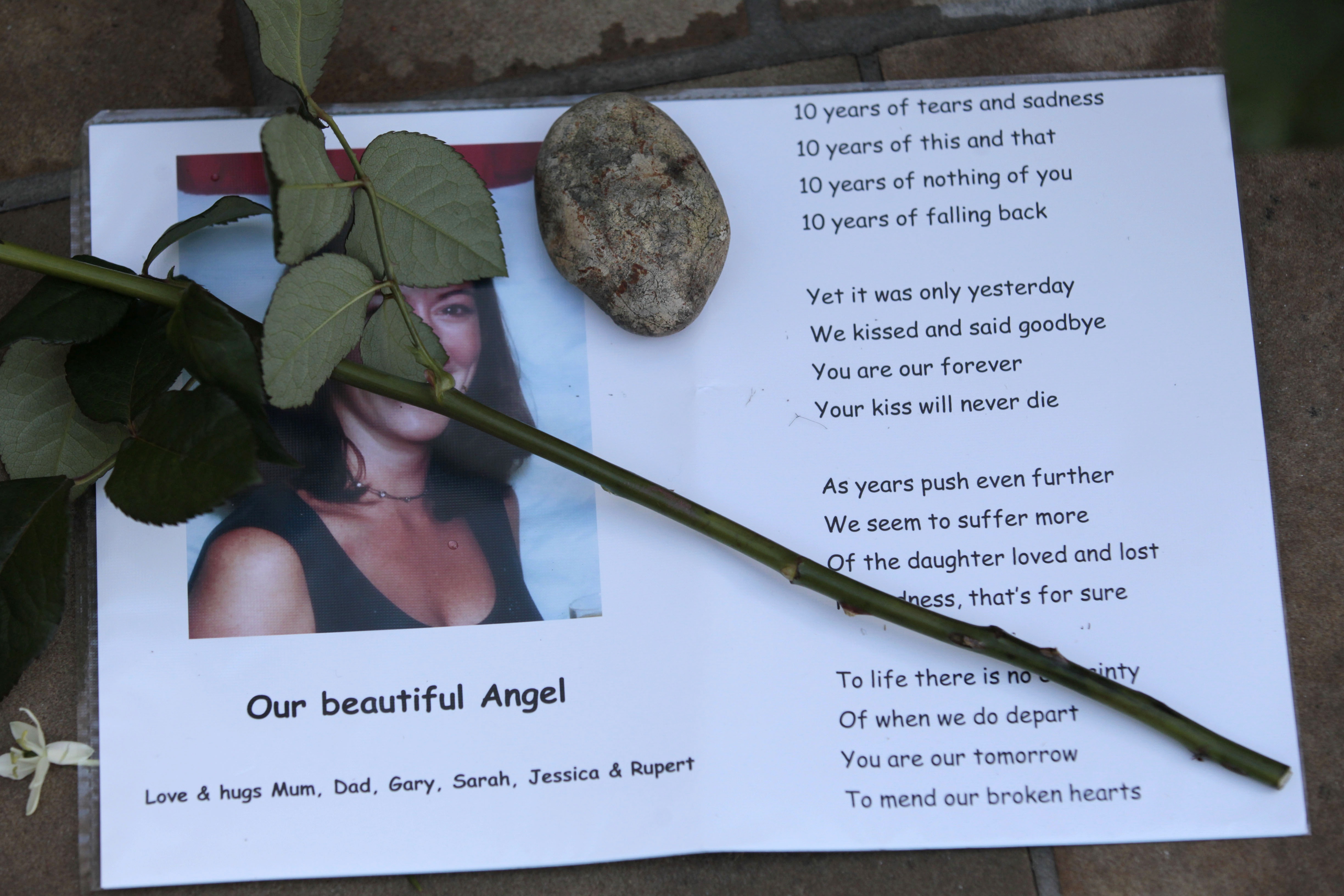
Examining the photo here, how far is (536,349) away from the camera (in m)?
0.66

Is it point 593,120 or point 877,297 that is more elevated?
point 593,120

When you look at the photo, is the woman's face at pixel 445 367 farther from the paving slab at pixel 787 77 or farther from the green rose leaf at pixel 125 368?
the paving slab at pixel 787 77

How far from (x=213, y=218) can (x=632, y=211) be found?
30cm

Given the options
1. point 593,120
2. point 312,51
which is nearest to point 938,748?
point 593,120

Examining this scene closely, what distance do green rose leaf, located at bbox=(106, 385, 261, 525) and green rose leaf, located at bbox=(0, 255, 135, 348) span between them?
10 centimetres

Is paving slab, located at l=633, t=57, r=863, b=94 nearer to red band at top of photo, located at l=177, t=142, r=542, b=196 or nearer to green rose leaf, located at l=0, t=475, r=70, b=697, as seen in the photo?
red band at top of photo, located at l=177, t=142, r=542, b=196

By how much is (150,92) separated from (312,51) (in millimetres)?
252

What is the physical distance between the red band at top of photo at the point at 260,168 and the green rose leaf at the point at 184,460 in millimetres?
232

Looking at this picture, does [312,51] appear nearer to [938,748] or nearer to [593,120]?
[593,120]

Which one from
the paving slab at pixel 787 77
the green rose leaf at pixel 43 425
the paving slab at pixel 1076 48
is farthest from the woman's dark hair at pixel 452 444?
the paving slab at pixel 1076 48

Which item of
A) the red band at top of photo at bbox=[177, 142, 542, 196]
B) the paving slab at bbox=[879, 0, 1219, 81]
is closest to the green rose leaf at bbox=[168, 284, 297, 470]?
the red band at top of photo at bbox=[177, 142, 542, 196]

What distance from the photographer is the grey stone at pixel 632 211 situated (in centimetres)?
59

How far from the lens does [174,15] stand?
2.24ft

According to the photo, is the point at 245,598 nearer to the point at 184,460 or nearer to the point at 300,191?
the point at 184,460
